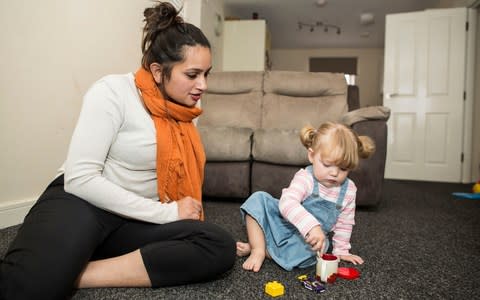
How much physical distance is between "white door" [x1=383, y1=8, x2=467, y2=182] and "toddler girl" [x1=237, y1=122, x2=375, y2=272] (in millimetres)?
3161

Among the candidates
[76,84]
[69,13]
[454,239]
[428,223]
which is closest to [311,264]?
[454,239]

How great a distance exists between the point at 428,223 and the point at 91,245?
62.7 inches

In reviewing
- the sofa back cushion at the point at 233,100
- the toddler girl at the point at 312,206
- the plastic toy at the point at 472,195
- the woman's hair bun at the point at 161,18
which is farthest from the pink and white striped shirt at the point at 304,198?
the plastic toy at the point at 472,195

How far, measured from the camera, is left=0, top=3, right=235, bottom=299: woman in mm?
814

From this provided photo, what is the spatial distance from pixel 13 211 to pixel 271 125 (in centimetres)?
164

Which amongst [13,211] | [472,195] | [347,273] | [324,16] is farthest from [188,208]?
[324,16]

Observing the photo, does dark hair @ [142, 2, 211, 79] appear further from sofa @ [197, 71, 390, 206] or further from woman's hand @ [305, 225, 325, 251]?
sofa @ [197, 71, 390, 206]

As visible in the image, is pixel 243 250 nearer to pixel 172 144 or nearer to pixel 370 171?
pixel 172 144

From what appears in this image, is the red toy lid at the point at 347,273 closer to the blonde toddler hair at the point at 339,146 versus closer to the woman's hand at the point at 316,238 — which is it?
the woman's hand at the point at 316,238

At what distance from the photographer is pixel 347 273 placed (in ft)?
3.38

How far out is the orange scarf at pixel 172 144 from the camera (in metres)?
0.95

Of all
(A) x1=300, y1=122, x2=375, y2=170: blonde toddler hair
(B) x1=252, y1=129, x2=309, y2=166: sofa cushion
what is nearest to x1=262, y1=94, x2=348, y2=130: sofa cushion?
(B) x1=252, y1=129, x2=309, y2=166: sofa cushion

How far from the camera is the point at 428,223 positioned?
5.92 ft

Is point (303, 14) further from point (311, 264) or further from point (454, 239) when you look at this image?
point (311, 264)
